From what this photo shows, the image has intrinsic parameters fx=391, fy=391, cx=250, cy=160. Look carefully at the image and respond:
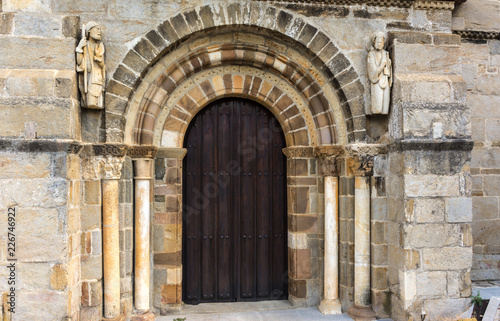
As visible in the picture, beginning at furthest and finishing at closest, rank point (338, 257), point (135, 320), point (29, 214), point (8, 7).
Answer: point (338, 257), point (135, 320), point (8, 7), point (29, 214)

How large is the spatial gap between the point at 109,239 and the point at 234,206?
5.08 feet

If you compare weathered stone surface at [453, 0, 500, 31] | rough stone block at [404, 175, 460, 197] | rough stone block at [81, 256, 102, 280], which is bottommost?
rough stone block at [81, 256, 102, 280]

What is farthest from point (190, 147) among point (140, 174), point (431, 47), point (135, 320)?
point (431, 47)

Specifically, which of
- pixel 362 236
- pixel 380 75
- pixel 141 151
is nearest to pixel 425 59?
pixel 380 75

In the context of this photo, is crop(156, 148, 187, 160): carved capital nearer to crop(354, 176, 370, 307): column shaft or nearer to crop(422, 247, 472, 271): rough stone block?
crop(354, 176, 370, 307): column shaft

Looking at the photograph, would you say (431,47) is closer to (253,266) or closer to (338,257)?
(338,257)

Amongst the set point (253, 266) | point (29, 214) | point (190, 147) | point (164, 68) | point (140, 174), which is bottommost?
point (253, 266)

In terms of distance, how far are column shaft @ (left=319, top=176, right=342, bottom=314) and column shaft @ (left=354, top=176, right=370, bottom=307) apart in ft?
0.79

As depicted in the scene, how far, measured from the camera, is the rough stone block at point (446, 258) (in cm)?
417

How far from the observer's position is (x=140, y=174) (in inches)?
173

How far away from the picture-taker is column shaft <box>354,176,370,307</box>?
Answer: 448 centimetres

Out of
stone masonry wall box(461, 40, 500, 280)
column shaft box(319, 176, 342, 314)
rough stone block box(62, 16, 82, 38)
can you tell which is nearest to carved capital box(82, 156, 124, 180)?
rough stone block box(62, 16, 82, 38)

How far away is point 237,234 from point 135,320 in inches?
60.0

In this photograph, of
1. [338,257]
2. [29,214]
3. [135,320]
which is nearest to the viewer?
[29,214]
